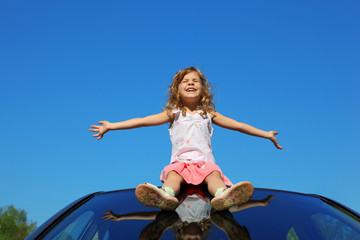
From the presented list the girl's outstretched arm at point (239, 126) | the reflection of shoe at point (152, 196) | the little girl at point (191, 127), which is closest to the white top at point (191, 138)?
the little girl at point (191, 127)

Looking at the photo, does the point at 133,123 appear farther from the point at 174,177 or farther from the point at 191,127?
the point at 174,177

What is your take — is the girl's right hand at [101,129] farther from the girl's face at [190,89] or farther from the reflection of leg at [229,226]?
the reflection of leg at [229,226]

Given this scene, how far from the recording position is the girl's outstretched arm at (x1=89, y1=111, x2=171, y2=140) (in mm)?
3912

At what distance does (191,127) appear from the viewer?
13.2ft

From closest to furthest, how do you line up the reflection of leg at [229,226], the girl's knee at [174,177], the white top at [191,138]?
the reflection of leg at [229,226], the girl's knee at [174,177], the white top at [191,138]

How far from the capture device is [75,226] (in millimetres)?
2154

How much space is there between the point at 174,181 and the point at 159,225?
1.15 metres

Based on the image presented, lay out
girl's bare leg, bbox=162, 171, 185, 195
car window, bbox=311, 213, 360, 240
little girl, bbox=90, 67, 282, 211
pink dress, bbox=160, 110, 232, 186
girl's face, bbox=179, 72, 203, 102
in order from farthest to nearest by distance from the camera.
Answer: girl's face, bbox=179, 72, 203, 102 < pink dress, bbox=160, 110, 232, 186 < little girl, bbox=90, 67, 282, 211 < girl's bare leg, bbox=162, 171, 185, 195 < car window, bbox=311, 213, 360, 240

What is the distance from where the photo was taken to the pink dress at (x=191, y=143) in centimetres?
345

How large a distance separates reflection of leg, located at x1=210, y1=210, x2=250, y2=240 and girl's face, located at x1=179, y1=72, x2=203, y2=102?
2353mm

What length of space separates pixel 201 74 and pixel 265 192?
2.23 m

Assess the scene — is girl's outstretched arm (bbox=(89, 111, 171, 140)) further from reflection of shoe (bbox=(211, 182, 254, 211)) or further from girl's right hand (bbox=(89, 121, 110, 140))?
reflection of shoe (bbox=(211, 182, 254, 211))

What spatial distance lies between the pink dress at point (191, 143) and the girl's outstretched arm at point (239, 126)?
114 millimetres

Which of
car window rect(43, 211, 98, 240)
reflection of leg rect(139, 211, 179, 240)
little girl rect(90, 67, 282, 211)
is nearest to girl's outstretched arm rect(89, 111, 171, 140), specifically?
little girl rect(90, 67, 282, 211)
